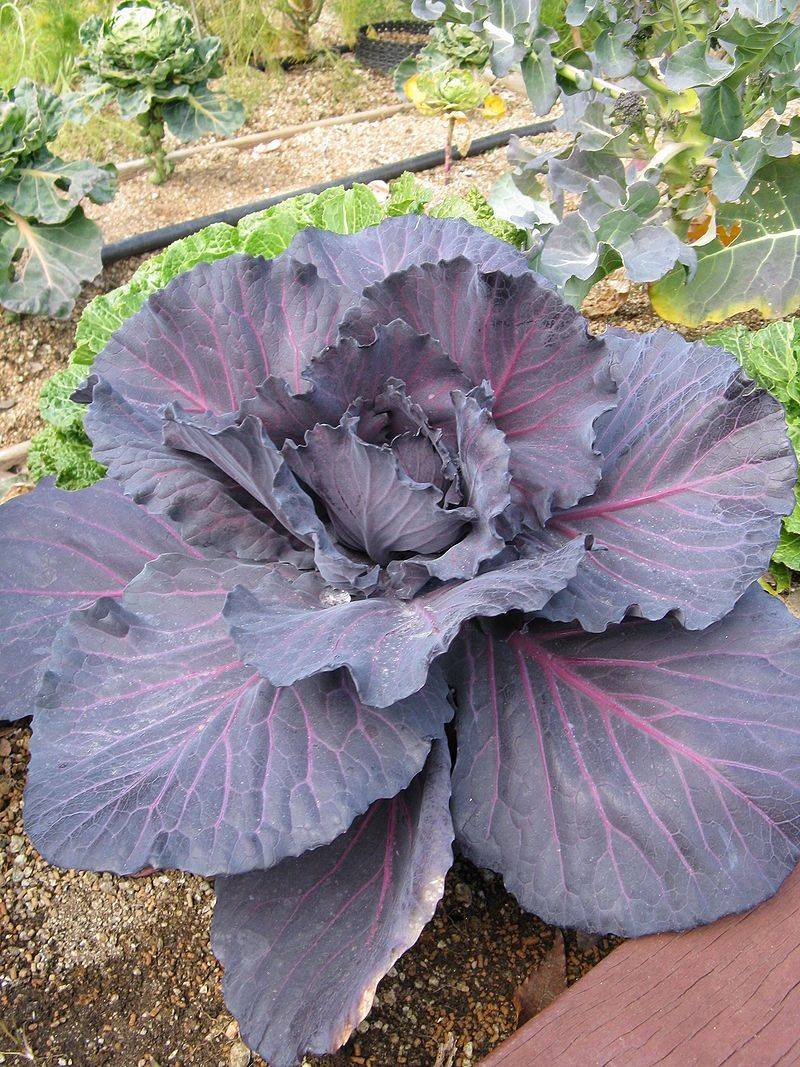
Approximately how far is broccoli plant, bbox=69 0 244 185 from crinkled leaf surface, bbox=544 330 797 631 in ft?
9.39

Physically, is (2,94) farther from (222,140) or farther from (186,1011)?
(186,1011)

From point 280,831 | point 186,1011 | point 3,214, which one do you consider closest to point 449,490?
point 280,831

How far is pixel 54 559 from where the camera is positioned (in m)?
1.43

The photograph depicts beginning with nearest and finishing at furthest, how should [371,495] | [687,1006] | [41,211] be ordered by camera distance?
1. [687,1006]
2. [371,495]
3. [41,211]

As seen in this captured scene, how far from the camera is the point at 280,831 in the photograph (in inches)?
38.6

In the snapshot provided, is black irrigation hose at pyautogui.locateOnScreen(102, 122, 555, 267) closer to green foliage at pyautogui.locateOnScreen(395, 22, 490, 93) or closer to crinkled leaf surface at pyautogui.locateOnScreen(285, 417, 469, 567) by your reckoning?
green foliage at pyautogui.locateOnScreen(395, 22, 490, 93)

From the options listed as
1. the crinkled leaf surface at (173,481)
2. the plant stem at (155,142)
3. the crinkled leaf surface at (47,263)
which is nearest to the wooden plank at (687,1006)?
the crinkled leaf surface at (173,481)

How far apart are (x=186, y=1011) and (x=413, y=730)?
589mm

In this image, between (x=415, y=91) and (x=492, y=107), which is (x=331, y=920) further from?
(x=492, y=107)

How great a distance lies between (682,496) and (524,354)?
1.06ft

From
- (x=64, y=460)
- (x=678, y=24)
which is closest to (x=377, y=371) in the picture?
(x=64, y=460)

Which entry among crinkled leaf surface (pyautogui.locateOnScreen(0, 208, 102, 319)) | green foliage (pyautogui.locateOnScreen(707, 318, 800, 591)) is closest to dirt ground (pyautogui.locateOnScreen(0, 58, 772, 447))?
crinkled leaf surface (pyautogui.locateOnScreen(0, 208, 102, 319))

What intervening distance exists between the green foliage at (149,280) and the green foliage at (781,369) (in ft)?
3.23

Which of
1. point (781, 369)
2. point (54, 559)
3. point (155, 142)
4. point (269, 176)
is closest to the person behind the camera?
point (54, 559)
